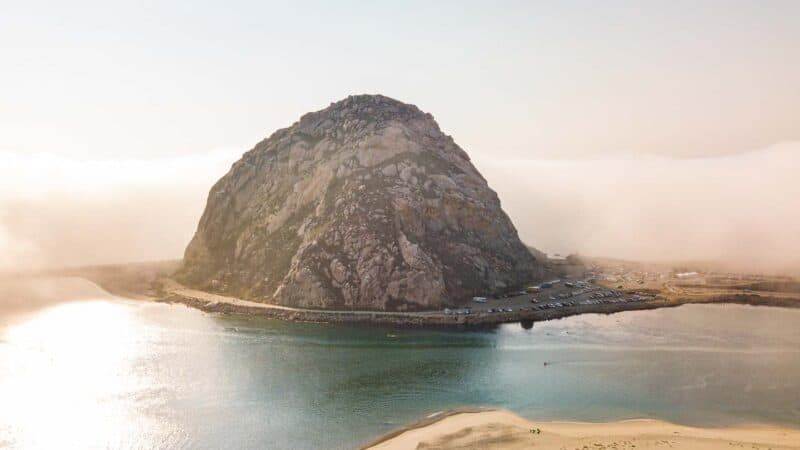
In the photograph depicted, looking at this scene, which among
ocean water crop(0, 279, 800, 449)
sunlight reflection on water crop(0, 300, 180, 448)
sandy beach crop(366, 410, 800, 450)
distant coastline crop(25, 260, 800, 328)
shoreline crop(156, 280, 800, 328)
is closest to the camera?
sandy beach crop(366, 410, 800, 450)

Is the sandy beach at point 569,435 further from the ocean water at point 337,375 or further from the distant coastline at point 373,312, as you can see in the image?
the distant coastline at point 373,312

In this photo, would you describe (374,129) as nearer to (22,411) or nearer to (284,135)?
(284,135)

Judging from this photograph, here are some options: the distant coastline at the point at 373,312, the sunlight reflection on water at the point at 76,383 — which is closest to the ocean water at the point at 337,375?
the sunlight reflection on water at the point at 76,383

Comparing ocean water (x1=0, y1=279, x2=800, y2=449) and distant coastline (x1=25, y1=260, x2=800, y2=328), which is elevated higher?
distant coastline (x1=25, y1=260, x2=800, y2=328)

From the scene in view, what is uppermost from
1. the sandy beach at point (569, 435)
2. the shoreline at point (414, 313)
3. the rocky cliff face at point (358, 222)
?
the rocky cliff face at point (358, 222)

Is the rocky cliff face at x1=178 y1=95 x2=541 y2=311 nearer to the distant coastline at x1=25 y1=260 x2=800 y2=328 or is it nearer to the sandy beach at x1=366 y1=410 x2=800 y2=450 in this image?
the distant coastline at x1=25 y1=260 x2=800 y2=328

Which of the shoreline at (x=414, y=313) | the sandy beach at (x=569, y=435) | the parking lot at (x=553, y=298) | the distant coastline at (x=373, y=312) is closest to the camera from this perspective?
the sandy beach at (x=569, y=435)

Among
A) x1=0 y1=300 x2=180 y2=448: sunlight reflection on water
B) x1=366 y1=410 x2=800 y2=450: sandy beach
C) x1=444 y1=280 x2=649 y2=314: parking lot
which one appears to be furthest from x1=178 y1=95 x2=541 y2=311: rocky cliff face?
x1=366 y1=410 x2=800 y2=450: sandy beach

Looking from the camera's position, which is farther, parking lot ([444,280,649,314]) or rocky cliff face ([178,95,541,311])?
rocky cliff face ([178,95,541,311])
